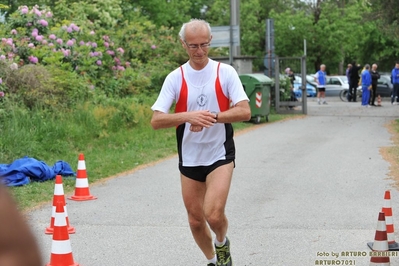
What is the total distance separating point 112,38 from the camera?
81.4ft

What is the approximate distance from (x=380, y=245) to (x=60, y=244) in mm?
2468

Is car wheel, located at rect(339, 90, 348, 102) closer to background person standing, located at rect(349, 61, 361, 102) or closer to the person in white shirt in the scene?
background person standing, located at rect(349, 61, 361, 102)

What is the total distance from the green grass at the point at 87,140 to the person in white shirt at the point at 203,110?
4.98 m

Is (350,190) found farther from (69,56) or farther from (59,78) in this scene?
(69,56)

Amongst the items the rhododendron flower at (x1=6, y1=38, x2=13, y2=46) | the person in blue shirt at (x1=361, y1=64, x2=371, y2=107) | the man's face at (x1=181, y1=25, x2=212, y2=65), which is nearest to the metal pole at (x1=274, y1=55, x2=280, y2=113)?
the person in blue shirt at (x1=361, y1=64, x2=371, y2=107)

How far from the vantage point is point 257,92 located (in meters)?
23.6

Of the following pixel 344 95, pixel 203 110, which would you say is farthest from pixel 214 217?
pixel 344 95

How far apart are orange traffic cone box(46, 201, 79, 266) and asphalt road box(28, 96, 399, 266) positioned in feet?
1.97

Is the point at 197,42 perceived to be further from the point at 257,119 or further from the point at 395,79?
the point at 395,79

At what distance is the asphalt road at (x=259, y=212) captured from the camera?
726cm

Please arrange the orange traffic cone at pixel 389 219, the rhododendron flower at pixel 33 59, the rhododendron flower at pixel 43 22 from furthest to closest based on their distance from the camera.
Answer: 1. the rhododendron flower at pixel 43 22
2. the rhododendron flower at pixel 33 59
3. the orange traffic cone at pixel 389 219

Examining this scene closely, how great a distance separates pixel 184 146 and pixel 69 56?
15281 mm

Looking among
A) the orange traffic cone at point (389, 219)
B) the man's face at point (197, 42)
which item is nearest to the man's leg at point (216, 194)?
the man's face at point (197, 42)

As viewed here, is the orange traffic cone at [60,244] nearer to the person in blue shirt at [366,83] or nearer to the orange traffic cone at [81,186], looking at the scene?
the orange traffic cone at [81,186]
